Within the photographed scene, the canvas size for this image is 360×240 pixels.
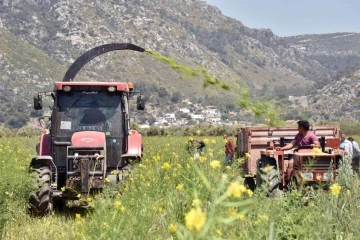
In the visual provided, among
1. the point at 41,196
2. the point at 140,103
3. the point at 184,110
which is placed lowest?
the point at 41,196

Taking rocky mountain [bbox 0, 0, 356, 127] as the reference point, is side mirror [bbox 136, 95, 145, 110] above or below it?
below

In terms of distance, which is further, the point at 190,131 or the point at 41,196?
the point at 190,131

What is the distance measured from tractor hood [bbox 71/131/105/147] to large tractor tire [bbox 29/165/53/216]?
0.73 m

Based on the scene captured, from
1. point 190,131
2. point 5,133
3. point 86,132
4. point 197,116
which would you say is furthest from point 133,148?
point 197,116

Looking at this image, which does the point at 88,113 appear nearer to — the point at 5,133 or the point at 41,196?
the point at 41,196

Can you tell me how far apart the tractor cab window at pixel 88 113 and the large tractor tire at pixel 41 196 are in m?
0.99

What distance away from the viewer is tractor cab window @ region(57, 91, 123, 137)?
9.89 metres

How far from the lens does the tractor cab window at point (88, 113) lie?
9.89 m

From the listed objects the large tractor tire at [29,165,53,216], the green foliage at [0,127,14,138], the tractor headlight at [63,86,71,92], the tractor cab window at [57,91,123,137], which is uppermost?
the tractor headlight at [63,86,71,92]

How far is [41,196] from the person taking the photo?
8.94 metres

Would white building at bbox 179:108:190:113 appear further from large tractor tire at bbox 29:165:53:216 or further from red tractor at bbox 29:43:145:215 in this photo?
large tractor tire at bbox 29:165:53:216

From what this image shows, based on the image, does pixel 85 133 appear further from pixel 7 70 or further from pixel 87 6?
pixel 87 6

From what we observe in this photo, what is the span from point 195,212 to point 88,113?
8105mm

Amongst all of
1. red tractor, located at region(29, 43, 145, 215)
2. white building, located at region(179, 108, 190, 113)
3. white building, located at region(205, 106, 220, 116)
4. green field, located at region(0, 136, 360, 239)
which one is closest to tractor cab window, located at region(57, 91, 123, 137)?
red tractor, located at region(29, 43, 145, 215)
